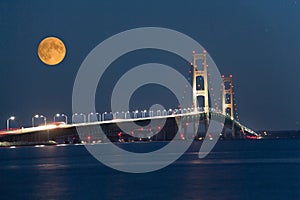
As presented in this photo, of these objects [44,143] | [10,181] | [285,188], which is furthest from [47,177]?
[44,143]

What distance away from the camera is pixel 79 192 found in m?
25.0

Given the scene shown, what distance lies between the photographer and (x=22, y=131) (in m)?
68.5

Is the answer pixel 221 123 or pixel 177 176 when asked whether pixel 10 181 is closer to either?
pixel 177 176

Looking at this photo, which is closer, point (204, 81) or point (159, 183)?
point (159, 183)

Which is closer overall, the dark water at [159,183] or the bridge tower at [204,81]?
the dark water at [159,183]

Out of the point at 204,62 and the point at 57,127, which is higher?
the point at 204,62

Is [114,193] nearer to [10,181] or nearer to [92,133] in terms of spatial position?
[10,181]

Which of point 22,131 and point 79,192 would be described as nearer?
point 79,192

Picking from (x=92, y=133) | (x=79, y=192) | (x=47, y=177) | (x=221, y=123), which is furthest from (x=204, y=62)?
(x=79, y=192)

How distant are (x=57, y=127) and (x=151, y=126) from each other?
40.7 feet

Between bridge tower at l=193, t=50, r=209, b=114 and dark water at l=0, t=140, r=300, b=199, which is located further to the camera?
bridge tower at l=193, t=50, r=209, b=114

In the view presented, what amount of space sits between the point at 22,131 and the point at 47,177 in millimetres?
37365

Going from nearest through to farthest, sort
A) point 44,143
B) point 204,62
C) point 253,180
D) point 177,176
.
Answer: point 253,180, point 177,176, point 44,143, point 204,62

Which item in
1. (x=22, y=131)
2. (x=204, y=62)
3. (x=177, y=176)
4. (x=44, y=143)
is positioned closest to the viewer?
(x=177, y=176)
